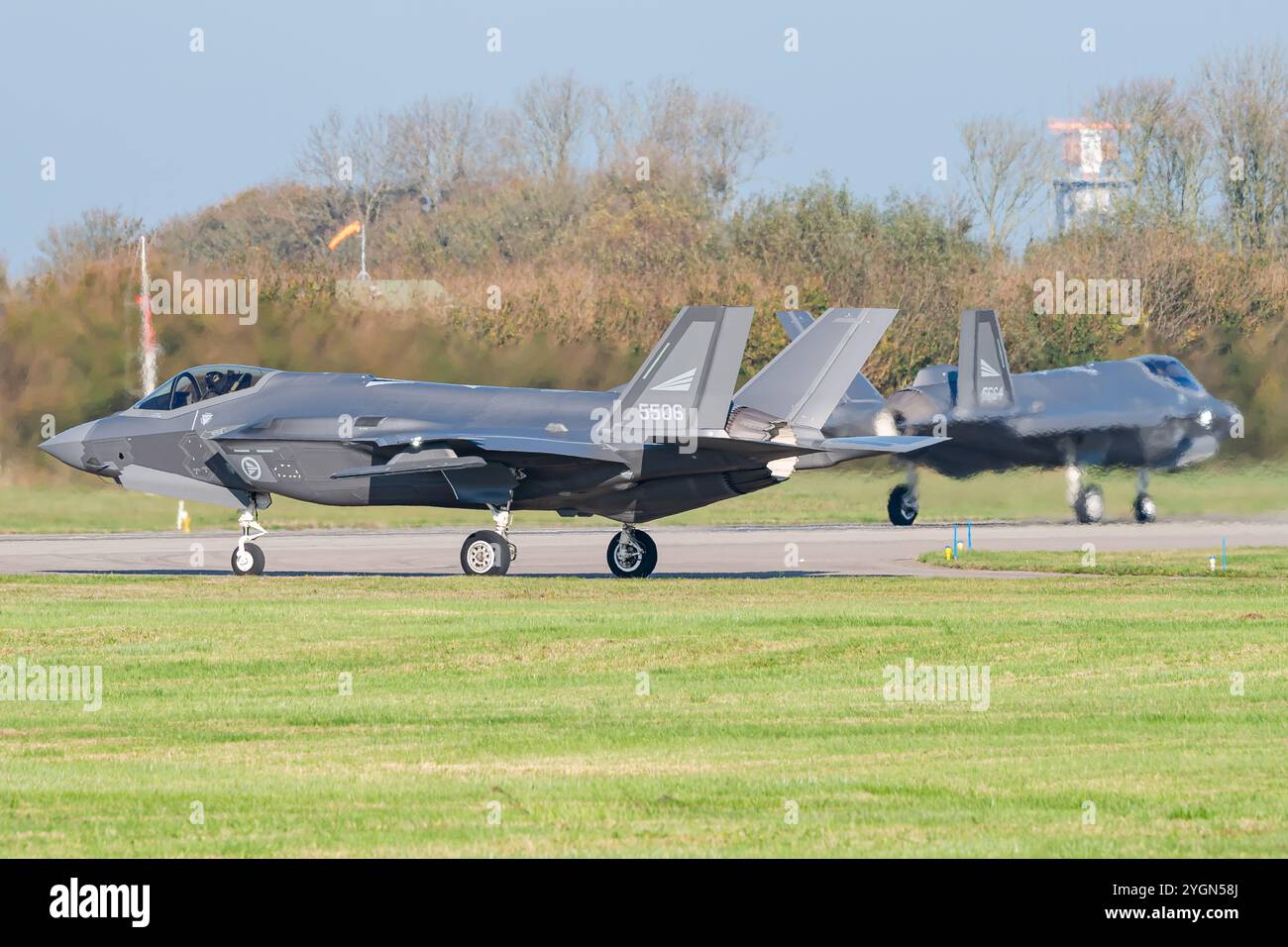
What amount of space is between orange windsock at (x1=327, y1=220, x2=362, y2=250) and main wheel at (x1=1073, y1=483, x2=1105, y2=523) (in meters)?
41.3

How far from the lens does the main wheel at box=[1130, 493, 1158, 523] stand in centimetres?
3997

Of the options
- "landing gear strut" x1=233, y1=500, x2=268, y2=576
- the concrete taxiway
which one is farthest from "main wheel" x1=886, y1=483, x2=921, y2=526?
"landing gear strut" x1=233, y1=500, x2=268, y2=576

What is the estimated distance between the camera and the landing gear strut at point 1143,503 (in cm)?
3997

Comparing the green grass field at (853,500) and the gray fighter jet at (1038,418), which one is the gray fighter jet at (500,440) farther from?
the green grass field at (853,500)

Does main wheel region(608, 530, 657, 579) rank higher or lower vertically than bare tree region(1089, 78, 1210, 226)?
lower

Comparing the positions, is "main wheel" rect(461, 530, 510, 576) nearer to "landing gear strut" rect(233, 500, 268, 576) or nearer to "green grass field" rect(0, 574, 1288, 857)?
"landing gear strut" rect(233, 500, 268, 576)

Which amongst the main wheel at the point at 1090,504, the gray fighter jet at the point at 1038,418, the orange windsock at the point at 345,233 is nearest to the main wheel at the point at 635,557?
the gray fighter jet at the point at 1038,418

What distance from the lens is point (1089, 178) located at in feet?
235

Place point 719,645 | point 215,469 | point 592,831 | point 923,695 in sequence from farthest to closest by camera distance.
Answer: point 215,469
point 719,645
point 923,695
point 592,831

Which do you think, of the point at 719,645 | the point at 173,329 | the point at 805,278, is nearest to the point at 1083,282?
the point at 805,278

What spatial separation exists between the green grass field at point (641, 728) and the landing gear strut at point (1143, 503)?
1668 centimetres
